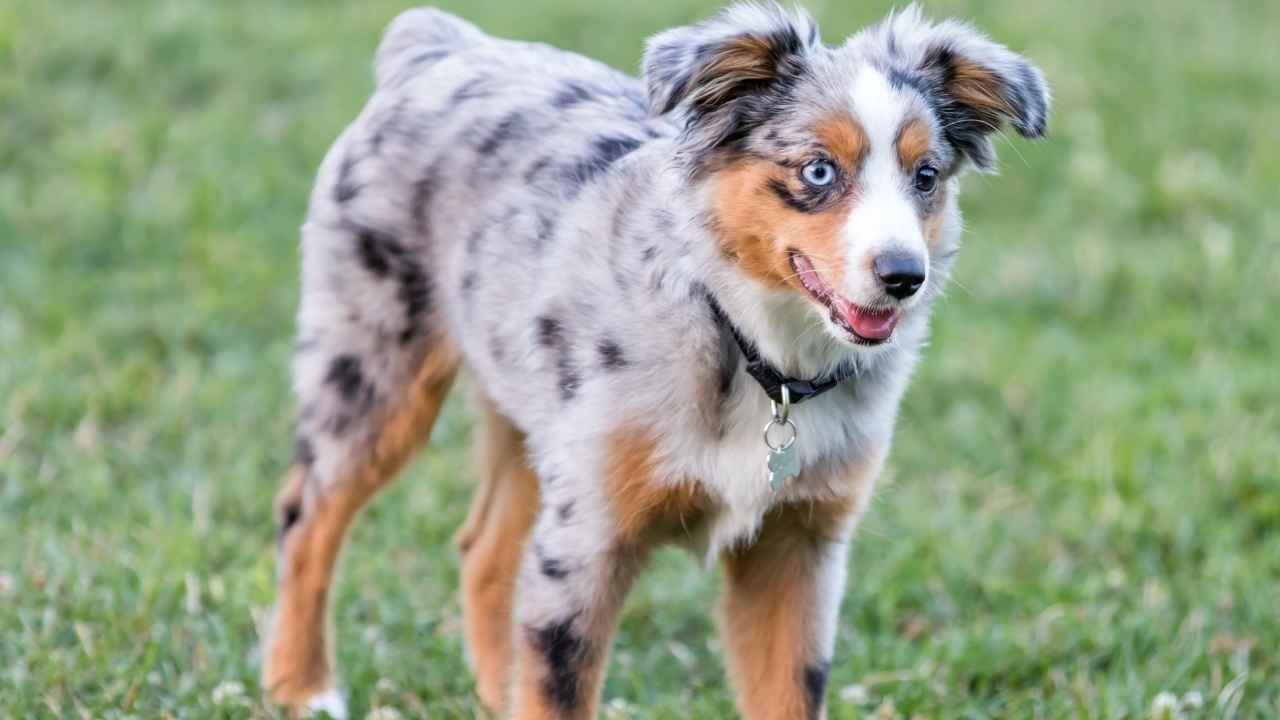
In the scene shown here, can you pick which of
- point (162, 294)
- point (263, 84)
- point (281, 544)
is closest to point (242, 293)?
point (162, 294)

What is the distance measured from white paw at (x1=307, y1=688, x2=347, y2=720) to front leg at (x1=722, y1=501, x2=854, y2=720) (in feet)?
3.94

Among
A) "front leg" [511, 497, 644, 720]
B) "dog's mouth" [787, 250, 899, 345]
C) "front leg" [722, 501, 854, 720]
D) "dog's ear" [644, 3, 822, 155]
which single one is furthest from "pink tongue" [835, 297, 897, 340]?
"front leg" [511, 497, 644, 720]

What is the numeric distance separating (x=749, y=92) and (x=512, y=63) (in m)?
1.23

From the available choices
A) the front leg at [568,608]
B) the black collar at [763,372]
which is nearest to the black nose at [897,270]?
the black collar at [763,372]

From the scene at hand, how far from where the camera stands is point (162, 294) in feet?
26.5

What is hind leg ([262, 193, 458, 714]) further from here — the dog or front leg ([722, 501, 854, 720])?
front leg ([722, 501, 854, 720])

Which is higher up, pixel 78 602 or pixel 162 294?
pixel 78 602

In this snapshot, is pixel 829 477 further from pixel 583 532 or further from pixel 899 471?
pixel 899 471

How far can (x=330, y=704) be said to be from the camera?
200 inches

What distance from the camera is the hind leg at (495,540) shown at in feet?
17.6

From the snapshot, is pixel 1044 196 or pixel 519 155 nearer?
pixel 519 155

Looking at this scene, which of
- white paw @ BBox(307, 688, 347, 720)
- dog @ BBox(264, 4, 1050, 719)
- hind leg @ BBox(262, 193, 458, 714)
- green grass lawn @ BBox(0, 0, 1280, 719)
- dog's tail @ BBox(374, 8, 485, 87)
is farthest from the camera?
dog's tail @ BBox(374, 8, 485, 87)

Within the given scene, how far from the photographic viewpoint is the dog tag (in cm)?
419

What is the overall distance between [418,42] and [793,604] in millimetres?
2102
